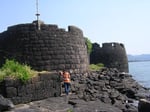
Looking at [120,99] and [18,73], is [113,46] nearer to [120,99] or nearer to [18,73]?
[120,99]

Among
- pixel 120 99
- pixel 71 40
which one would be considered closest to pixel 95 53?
pixel 71 40

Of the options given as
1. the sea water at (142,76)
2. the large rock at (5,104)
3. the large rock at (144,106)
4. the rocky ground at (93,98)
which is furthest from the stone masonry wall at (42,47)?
the sea water at (142,76)

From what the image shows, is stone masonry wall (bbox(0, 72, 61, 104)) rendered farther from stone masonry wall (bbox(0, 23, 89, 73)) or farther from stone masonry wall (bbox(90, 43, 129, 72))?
stone masonry wall (bbox(90, 43, 129, 72))

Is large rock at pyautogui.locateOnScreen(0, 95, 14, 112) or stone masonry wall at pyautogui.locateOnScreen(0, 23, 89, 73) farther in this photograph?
stone masonry wall at pyautogui.locateOnScreen(0, 23, 89, 73)

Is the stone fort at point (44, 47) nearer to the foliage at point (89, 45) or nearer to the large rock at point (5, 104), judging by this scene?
the large rock at point (5, 104)

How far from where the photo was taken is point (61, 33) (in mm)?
18750

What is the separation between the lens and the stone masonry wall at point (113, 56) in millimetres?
32750

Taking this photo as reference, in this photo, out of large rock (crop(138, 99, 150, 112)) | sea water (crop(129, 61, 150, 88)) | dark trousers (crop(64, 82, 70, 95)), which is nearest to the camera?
large rock (crop(138, 99, 150, 112))

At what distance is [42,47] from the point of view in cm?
1792

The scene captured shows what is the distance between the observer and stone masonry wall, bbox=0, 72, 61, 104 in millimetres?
11570

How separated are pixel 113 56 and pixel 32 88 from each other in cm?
2098

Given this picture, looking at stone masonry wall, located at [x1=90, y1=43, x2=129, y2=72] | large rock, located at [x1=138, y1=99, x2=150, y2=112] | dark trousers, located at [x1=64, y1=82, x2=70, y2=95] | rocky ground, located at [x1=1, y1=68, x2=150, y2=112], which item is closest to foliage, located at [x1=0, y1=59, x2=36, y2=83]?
rocky ground, located at [x1=1, y1=68, x2=150, y2=112]

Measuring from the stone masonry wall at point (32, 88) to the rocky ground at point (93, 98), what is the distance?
257mm

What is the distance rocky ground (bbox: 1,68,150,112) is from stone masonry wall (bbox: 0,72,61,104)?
26cm
